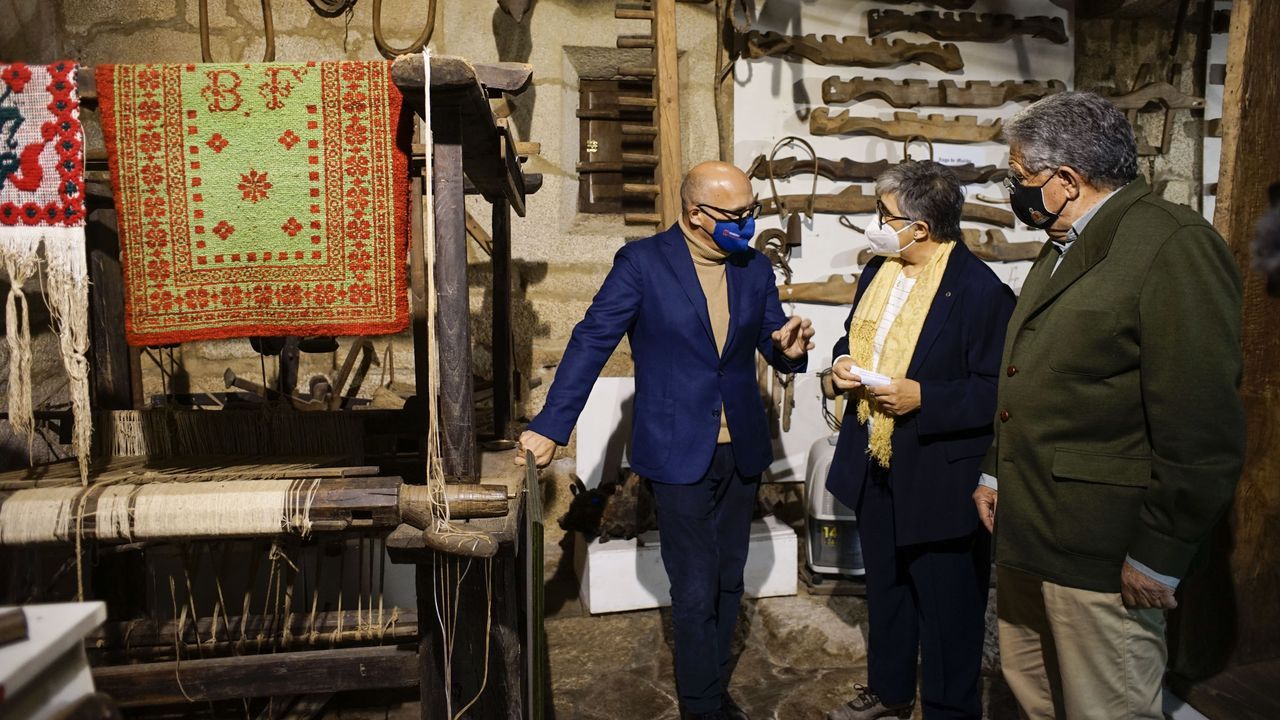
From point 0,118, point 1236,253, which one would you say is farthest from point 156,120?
point 1236,253

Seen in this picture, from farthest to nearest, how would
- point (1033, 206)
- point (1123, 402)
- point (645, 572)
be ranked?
point (645, 572)
point (1033, 206)
point (1123, 402)

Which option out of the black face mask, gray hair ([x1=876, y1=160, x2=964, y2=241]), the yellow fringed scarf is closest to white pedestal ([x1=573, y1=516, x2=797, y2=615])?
the yellow fringed scarf

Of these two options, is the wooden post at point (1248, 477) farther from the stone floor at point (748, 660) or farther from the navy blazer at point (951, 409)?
the navy blazer at point (951, 409)

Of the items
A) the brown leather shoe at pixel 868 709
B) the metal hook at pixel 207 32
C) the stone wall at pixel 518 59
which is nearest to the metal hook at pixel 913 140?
the stone wall at pixel 518 59

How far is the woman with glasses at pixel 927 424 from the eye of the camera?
8.95 ft

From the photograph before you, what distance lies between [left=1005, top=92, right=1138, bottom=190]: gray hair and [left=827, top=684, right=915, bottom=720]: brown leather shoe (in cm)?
195

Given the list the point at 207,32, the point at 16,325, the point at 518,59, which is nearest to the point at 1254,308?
the point at 518,59

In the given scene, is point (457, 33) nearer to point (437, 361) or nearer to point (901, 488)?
point (437, 361)

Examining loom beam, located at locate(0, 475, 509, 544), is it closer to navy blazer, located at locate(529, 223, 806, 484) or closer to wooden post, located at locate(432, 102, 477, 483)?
wooden post, located at locate(432, 102, 477, 483)

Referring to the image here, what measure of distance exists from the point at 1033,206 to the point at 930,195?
641 mm

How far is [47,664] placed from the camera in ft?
3.63

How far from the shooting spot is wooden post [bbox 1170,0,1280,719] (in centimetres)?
282

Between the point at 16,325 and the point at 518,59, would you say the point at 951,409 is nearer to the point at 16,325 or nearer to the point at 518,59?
the point at 16,325

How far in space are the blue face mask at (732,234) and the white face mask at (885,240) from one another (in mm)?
409
